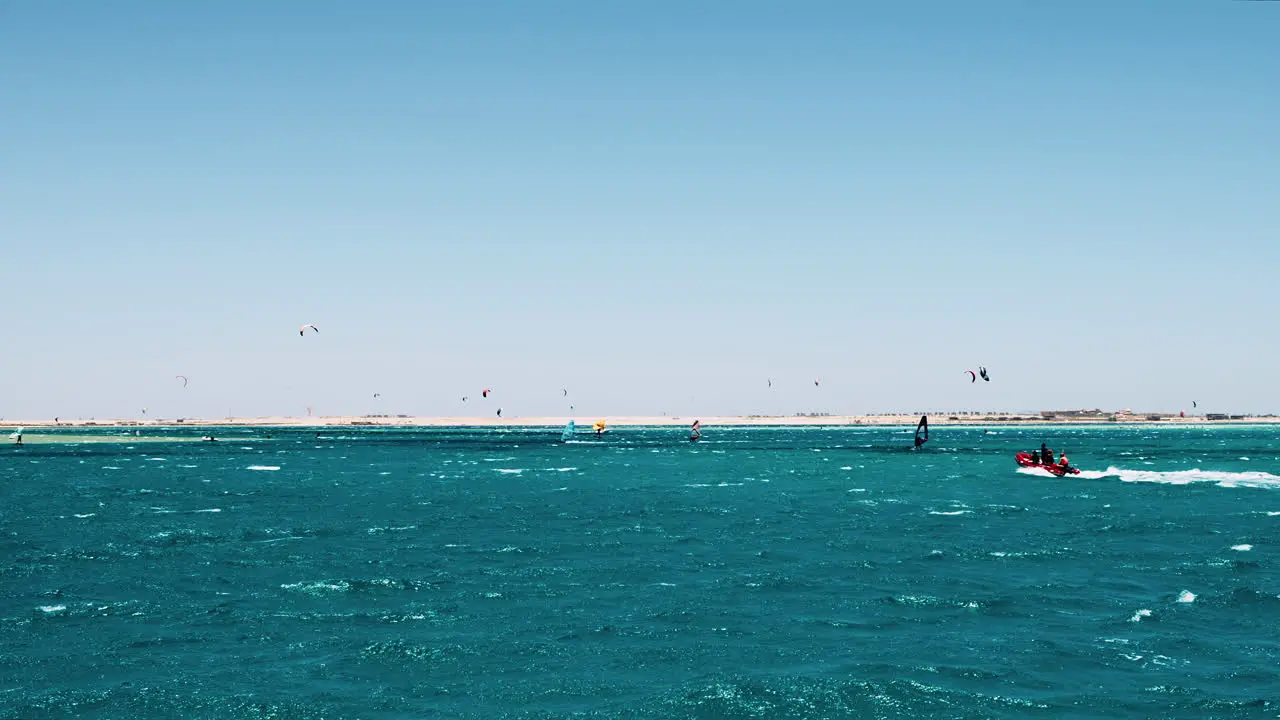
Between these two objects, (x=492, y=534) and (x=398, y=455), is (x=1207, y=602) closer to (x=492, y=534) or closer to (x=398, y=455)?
(x=492, y=534)

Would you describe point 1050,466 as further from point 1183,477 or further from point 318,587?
point 318,587

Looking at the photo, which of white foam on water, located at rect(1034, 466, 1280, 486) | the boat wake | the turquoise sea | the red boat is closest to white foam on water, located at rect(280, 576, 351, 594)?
the turquoise sea

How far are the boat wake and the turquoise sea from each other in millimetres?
15211

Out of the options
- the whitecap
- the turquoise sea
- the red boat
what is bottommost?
the turquoise sea

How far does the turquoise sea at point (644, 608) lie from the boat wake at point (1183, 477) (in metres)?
15.2

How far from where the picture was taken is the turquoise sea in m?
25.3

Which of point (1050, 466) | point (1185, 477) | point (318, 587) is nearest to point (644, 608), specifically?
point (318, 587)

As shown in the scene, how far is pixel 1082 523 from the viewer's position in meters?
56.5

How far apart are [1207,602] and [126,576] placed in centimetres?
4150

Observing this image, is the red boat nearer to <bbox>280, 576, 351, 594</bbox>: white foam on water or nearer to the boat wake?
the boat wake

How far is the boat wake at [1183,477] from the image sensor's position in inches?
3329

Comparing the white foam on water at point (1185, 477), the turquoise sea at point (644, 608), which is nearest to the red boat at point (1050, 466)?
the white foam on water at point (1185, 477)

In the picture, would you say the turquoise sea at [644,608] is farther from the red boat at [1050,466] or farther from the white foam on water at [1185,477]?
the red boat at [1050,466]

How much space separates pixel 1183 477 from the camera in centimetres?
9156
